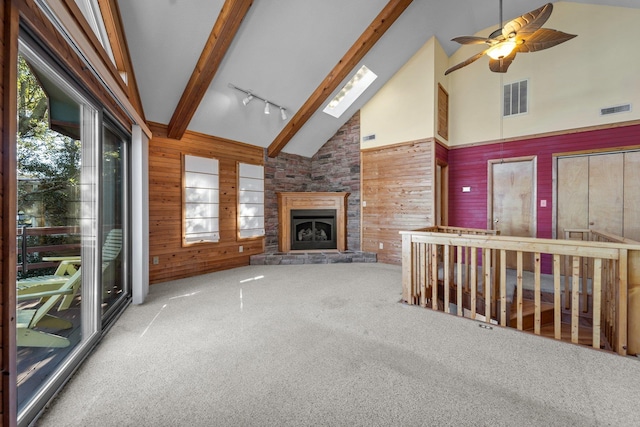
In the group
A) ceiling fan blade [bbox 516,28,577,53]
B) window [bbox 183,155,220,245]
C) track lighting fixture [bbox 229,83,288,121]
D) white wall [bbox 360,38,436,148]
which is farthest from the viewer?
white wall [bbox 360,38,436,148]

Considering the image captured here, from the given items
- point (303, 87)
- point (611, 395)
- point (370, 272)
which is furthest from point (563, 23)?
point (611, 395)

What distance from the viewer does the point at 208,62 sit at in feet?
11.1

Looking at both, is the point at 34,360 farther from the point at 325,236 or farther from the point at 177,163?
the point at 325,236

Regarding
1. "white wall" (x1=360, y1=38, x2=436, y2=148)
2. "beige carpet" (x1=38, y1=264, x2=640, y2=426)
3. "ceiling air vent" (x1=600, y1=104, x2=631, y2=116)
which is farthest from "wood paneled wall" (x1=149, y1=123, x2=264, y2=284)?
"ceiling air vent" (x1=600, y1=104, x2=631, y2=116)

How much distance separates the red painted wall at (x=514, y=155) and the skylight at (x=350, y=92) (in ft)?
7.71

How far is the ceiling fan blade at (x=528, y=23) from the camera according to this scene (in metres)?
2.39

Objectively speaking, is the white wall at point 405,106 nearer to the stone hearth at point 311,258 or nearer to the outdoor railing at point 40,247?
the stone hearth at point 311,258

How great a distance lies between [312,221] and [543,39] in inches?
179

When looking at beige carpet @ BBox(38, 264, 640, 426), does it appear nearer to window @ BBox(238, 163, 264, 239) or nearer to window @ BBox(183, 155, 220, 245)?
window @ BBox(183, 155, 220, 245)

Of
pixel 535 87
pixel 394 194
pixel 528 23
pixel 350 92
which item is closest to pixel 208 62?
→ pixel 350 92

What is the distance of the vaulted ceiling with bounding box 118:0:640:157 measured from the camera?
3.10 m

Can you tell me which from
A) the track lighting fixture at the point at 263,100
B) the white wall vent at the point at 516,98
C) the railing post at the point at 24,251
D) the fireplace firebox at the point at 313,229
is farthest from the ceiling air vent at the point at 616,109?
the railing post at the point at 24,251

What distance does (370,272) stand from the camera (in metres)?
4.68

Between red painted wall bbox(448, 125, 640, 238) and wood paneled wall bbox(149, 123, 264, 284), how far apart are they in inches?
180
